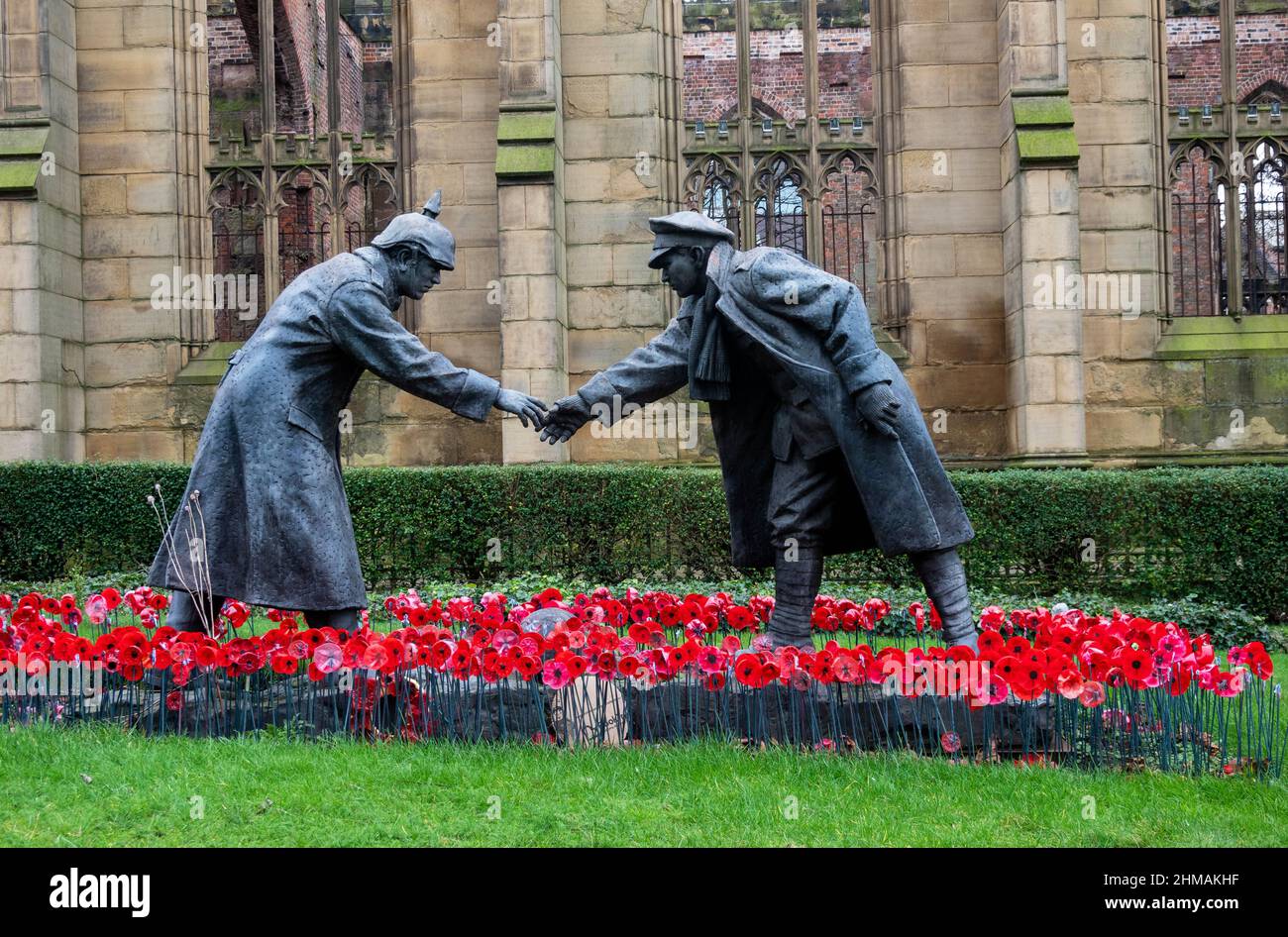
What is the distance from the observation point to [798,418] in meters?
5.33

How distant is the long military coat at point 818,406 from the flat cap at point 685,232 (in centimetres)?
7

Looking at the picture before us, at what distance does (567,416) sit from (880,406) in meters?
1.54

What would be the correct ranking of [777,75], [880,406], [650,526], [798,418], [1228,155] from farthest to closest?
[777,75] → [1228,155] → [650,526] → [798,418] → [880,406]

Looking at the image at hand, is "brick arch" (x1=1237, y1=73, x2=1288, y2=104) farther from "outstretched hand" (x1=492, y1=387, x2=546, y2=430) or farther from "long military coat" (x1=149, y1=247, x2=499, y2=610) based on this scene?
"long military coat" (x1=149, y1=247, x2=499, y2=610)

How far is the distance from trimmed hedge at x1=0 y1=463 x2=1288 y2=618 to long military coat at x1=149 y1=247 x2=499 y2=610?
5.31m

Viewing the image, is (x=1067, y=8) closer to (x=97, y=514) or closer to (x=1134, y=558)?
A: (x=1134, y=558)

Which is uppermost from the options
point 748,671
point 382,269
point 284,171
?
point 284,171

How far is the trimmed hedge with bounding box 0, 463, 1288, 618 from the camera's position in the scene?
32.6 ft

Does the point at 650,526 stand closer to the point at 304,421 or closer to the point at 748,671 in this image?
the point at 304,421

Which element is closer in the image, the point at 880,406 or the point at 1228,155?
the point at 880,406

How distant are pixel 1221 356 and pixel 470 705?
35.8 ft

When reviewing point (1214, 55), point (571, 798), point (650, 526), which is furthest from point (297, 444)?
point (1214, 55)

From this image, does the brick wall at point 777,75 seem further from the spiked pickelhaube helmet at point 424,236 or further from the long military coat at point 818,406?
the long military coat at point 818,406

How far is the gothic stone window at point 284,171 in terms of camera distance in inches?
560
